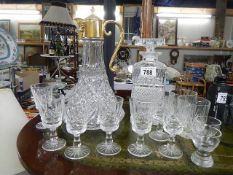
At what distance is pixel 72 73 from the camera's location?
3.32 m

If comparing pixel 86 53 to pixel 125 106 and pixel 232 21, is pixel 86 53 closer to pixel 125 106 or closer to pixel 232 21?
pixel 125 106

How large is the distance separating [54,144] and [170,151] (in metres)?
0.42

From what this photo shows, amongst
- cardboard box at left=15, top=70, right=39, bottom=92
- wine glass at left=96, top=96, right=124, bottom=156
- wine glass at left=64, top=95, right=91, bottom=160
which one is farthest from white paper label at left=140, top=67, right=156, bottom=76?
cardboard box at left=15, top=70, right=39, bottom=92

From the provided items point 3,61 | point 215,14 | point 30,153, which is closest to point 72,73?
point 3,61

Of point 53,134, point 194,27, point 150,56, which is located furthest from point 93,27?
point 194,27

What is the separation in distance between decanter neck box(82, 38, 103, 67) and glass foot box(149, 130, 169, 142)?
0.37 m

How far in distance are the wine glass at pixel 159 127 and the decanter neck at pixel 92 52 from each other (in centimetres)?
32

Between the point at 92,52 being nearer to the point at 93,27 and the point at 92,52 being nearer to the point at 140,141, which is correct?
the point at 93,27

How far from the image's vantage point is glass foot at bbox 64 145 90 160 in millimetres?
768

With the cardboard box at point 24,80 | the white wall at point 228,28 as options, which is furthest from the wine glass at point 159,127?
the white wall at point 228,28

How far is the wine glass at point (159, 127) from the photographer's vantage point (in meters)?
0.93

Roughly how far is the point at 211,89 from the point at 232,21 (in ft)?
14.1

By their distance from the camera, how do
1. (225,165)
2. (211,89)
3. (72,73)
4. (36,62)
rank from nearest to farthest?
(225,165), (211,89), (72,73), (36,62)

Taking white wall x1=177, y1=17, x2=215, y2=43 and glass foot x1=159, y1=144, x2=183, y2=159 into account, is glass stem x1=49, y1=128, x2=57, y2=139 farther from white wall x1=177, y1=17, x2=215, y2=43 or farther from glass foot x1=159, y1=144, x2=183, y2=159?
white wall x1=177, y1=17, x2=215, y2=43
